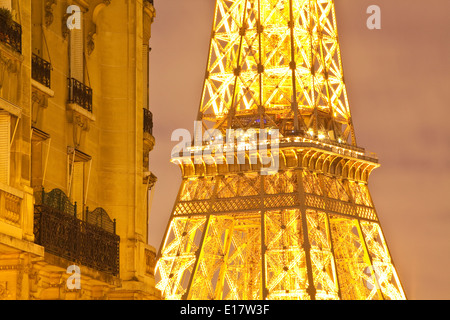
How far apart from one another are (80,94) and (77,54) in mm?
1015

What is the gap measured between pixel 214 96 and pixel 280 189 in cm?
757

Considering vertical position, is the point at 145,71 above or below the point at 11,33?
above

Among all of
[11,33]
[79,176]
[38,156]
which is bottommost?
[38,156]

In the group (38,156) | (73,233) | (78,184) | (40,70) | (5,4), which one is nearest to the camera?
(5,4)

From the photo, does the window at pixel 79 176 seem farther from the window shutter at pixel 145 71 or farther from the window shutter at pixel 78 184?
the window shutter at pixel 145 71

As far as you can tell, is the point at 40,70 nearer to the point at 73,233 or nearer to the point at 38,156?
the point at 38,156

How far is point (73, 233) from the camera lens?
26391mm

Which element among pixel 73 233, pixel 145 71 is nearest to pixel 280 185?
pixel 145 71

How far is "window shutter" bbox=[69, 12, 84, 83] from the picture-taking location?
3002 cm

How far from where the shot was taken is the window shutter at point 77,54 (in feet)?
98.5

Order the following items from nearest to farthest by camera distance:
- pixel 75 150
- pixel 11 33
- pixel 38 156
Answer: pixel 11 33 → pixel 38 156 → pixel 75 150

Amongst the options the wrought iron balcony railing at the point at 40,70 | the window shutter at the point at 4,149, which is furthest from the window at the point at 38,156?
the window shutter at the point at 4,149

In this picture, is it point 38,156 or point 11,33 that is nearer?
point 11,33
